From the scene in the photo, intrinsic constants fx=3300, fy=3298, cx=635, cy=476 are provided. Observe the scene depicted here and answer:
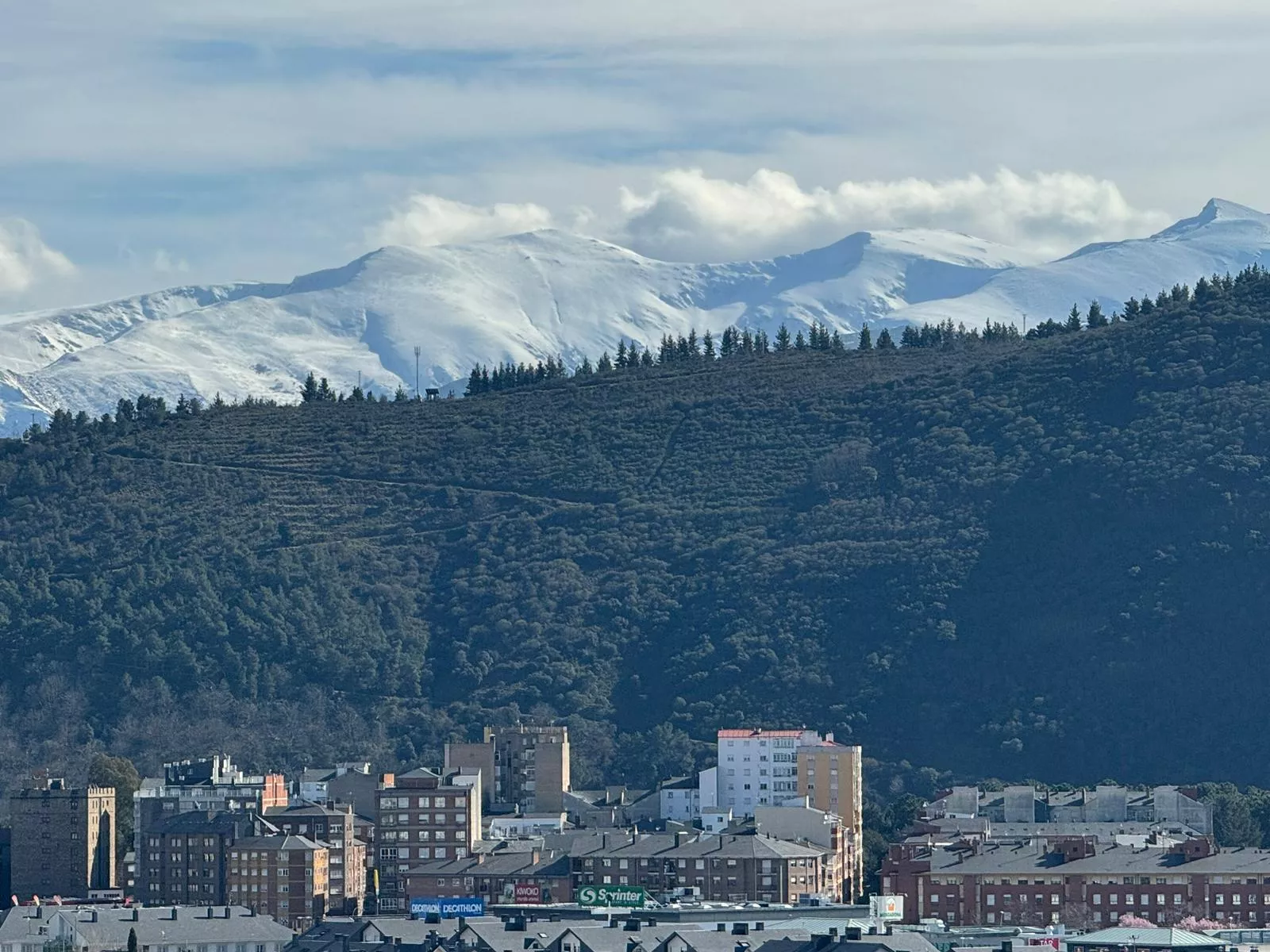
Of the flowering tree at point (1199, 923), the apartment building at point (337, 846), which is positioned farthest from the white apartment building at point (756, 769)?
the flowering tree at point (1199, 923)

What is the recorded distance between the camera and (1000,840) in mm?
129000

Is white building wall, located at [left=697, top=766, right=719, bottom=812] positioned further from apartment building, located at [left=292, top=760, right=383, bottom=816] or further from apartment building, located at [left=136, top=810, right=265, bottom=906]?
apartment building, located at [left=136, top=810, right=265, bottom=906]

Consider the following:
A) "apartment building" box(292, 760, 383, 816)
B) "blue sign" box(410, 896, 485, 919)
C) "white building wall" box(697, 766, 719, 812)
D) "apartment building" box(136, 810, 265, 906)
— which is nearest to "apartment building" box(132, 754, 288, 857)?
"apartment building" box(136, 810, 265, 906)

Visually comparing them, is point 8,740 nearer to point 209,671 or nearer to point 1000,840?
point 209,671

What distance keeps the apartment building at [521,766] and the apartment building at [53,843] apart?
19440 mm

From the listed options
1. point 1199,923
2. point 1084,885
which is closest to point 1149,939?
point 1199,923

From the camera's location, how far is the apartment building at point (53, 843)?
136750mm

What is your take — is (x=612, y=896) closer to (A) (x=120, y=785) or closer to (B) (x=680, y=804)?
(B) (x=680, y=804)

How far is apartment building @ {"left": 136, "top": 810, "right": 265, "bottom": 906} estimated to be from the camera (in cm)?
12862

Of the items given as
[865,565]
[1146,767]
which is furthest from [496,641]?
[1146,767]

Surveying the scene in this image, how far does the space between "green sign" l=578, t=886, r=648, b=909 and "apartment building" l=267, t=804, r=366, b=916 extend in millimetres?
11843

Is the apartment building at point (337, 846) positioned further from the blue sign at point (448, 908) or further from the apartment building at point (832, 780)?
the apartment building at point (832, 780)

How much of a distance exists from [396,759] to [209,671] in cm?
1791

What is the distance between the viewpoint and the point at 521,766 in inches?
6078
